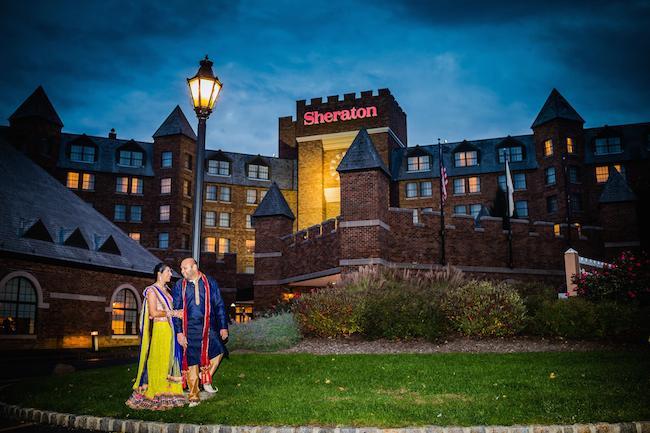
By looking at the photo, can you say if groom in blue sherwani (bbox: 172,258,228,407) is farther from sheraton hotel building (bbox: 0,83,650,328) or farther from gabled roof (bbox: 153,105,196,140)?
gabled roof (bbox: 153,105,196,140)

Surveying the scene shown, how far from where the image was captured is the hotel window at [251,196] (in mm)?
53906

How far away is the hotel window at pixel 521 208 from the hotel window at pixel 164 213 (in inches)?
1171

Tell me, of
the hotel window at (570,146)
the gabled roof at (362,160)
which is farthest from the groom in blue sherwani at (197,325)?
the hotel window at (570,146)

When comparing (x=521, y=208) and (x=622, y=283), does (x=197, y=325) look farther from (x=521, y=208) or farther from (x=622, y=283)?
(x=521, y=208)

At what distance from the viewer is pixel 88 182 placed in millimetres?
48219

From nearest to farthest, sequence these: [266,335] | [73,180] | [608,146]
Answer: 1. [266,335]
2. [608,146]
3. [73,180]

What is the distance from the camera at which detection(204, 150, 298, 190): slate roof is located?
53472 mm

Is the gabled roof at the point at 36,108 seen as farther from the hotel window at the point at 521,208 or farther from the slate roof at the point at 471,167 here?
the hotel window at the point at 521,208

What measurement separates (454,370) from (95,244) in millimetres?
21554

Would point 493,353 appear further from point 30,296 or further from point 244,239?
point 244,239

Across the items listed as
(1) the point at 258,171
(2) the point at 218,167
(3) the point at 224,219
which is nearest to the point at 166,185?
(2) the point at 218,167

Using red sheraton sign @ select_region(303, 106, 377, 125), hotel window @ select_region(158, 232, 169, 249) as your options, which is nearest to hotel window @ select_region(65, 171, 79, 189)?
hotel window @ select_region(158, 232, 169, 249)

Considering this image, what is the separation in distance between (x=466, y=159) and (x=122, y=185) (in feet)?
100

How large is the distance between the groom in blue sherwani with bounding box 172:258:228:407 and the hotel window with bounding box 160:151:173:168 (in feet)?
140
